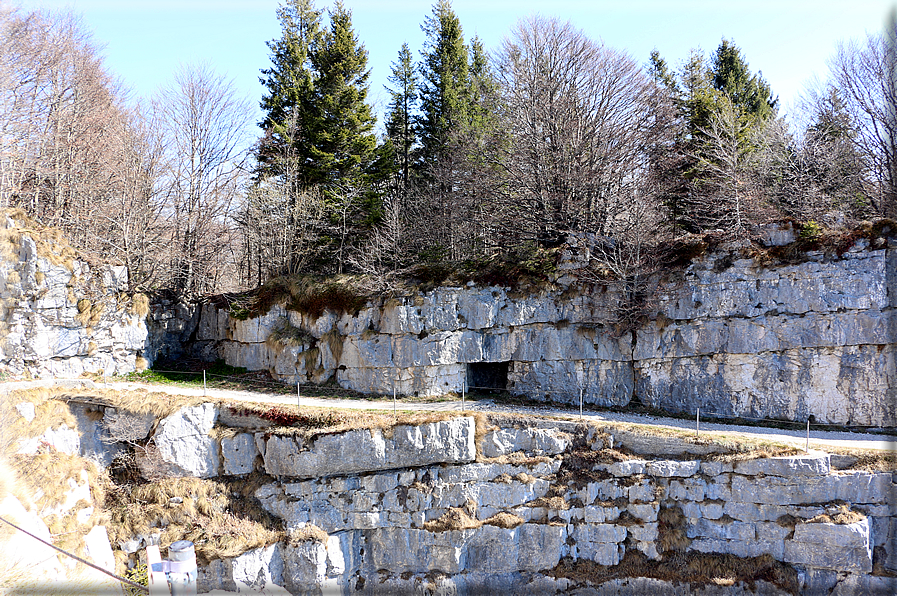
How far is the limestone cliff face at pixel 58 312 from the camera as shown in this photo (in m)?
17.1

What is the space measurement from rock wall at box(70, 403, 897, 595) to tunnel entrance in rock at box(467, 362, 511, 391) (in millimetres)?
4495

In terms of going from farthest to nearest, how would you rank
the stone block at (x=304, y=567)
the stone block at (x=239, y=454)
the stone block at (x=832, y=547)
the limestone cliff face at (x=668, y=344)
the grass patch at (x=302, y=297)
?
1. the grass patch at (x=302, y=297)
2. the limestone cliff face at (x=668, y=344)
3. the stone block at (x=239, y=454)
4. the stone block at (x=304, y=567)
5. the stone block at (x=832, y=547)

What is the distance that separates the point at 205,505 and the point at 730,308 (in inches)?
653

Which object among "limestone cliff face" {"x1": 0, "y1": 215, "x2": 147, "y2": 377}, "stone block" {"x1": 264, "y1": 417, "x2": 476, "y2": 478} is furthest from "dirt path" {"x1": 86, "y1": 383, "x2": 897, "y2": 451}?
"stone block" {"x1": 264, "y1": 417, "x2": 476, "y2": 478}

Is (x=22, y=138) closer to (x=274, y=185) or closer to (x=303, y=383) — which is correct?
(x=274, y=185)

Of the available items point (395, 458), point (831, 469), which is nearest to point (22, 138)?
point (395, 458)

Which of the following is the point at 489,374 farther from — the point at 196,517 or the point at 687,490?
the point at 196,517

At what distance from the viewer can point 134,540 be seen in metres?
13.5

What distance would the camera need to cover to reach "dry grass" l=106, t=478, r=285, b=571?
13.4 meters

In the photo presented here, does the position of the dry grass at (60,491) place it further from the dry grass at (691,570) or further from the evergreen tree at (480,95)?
the evergreen tree at (480,95)

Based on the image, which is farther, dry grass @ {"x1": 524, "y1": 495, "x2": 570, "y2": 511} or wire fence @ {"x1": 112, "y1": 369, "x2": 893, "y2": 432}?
wire fence @ {"x1": 112, "y1": 369, "x2": 893, "y2": 432}

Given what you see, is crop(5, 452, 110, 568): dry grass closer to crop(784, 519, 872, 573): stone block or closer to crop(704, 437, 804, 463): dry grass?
crop(704, 437, 804, 463): dry grass

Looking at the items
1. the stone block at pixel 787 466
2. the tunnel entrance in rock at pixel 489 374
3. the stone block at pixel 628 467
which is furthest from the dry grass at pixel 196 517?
the stone block at pixel 787 466

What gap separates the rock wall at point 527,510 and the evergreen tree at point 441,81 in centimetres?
1537
